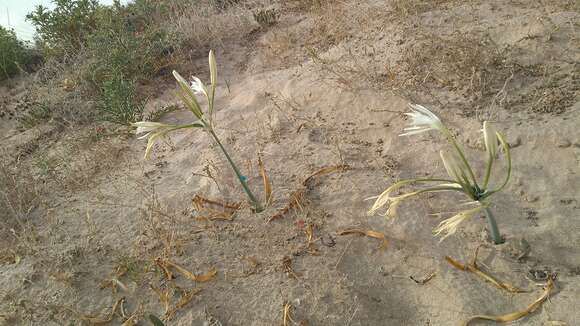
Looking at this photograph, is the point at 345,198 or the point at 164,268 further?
the point at 345,198

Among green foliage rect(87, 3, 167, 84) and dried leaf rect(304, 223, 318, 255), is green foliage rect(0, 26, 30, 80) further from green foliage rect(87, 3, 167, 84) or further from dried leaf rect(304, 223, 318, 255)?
dried leaf rect(304, 223, 318, 255)

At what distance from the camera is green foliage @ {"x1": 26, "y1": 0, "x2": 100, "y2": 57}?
15.9 ft

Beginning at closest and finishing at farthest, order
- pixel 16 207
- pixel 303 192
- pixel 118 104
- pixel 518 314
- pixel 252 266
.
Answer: pixel 518 314 < pixel 252 266 < pixel 303 192 < pixel 16 207 < pixel 118 104

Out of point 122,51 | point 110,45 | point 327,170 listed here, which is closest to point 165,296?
point 327,170

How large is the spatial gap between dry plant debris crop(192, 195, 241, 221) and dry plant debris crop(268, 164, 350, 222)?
241 mm

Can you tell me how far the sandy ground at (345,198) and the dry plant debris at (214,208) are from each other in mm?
29

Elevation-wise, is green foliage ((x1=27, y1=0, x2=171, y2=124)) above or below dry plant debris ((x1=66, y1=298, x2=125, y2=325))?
above

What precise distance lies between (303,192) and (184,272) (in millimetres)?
739

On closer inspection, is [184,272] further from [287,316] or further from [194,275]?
[287,316]

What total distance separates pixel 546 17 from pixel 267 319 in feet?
8.84

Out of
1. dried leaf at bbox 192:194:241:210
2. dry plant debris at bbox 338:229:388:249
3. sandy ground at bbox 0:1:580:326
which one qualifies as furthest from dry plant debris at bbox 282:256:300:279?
dried leaf at bbox 192:194:241:210

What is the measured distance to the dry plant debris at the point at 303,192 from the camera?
7.10 ft

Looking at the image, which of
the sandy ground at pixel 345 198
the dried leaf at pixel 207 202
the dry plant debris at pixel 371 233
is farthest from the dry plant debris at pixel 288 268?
the dried leaf at pixel 207 202

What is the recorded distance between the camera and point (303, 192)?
224 centimetres
